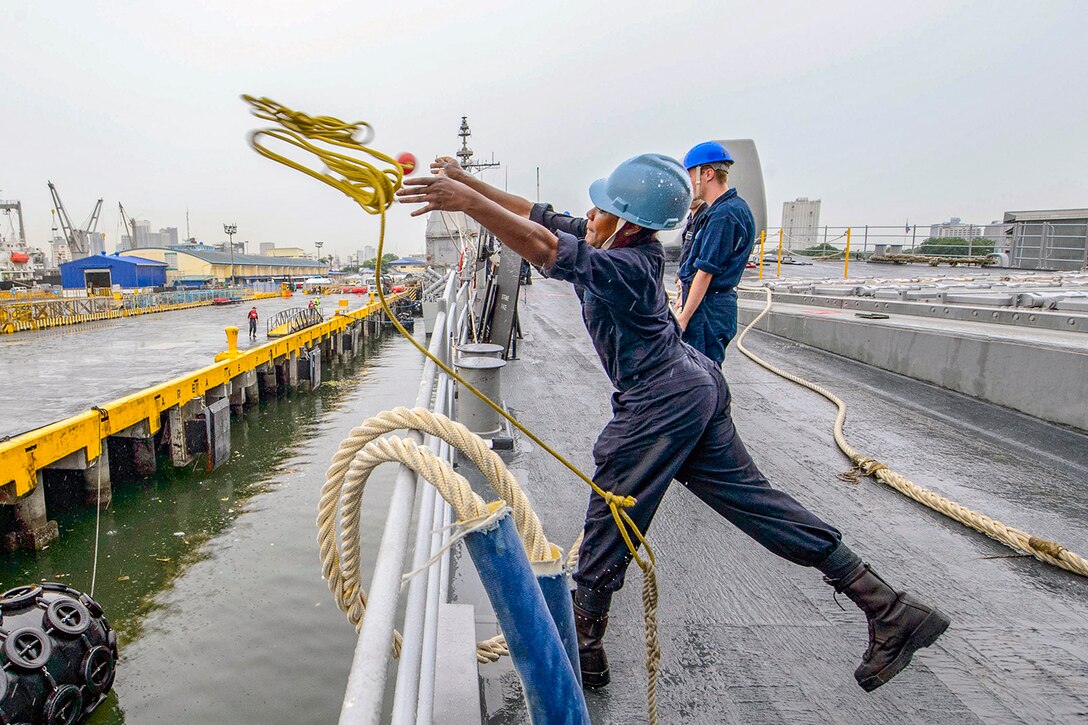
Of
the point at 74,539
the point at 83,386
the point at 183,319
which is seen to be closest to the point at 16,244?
the point at 183,319

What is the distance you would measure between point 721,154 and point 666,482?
2.07 meters

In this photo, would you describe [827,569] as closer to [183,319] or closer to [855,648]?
[855,648]

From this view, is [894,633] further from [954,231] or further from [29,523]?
[954,231]

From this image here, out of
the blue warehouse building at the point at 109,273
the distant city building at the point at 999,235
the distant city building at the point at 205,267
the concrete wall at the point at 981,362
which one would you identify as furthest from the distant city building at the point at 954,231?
the distant city building at the point at 205,267

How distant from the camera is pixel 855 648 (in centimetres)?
237

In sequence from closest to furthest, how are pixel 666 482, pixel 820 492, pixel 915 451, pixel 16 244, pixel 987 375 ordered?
pixel 666 482
pixel 820 492
pixel 915 451
pixel 987 375
pixel 16 244

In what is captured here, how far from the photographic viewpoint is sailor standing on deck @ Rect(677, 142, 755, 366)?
10.9ft

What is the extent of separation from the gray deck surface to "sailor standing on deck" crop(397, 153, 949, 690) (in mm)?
228

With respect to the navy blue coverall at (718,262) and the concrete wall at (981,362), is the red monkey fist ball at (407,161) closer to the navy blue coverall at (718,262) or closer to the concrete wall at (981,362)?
the navy blue coverall at (718,262)

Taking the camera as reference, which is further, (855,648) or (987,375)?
(987,375)

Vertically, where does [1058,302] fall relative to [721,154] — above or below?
below

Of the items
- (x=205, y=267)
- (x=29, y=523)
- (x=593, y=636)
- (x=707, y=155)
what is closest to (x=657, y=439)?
(x=593, y=636)

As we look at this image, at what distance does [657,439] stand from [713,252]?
1.57 m

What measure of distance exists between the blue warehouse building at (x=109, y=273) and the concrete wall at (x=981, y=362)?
50.6 meters
